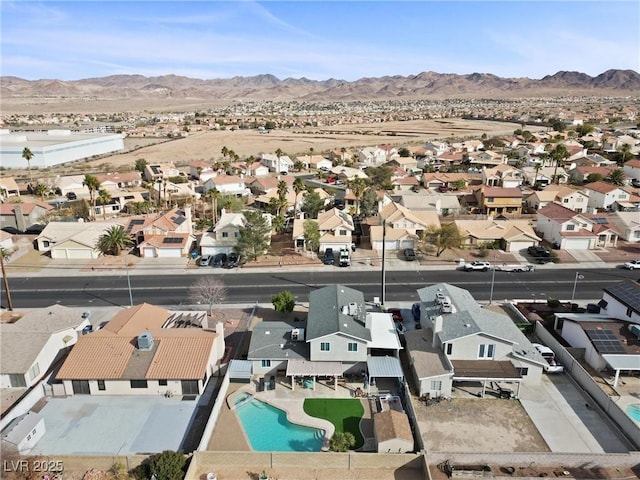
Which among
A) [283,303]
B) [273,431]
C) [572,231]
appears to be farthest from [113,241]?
[572,231]

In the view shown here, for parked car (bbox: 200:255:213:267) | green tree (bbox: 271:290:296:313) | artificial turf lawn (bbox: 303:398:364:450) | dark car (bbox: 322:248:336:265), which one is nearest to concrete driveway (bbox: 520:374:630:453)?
artificial turf lawn (bbox: 303:398:364:450)

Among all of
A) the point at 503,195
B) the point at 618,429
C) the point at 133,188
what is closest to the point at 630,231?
the point at 503,195

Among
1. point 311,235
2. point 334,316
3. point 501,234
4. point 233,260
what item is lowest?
point 233,260

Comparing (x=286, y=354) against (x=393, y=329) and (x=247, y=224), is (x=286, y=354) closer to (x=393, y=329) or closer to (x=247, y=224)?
(x=393, y=329)

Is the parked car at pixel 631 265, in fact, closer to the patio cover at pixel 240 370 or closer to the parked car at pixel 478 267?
the parked car at pixel 478 267

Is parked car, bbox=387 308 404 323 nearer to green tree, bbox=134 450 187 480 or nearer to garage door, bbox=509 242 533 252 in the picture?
green tree, bbox=134 450 187 480

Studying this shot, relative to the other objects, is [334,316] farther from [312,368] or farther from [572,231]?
[572,231]
